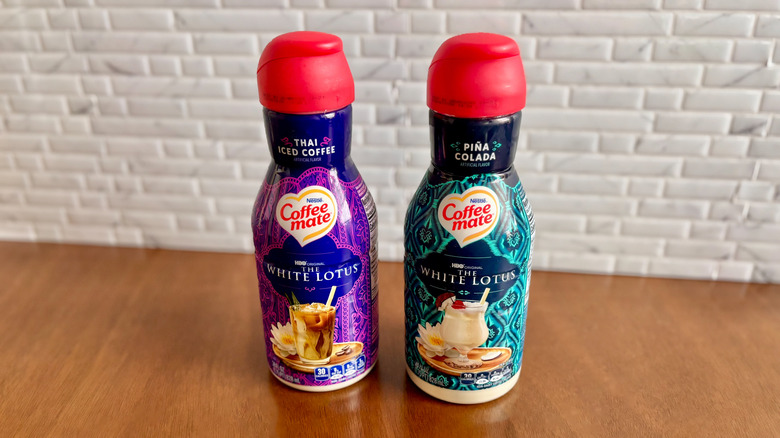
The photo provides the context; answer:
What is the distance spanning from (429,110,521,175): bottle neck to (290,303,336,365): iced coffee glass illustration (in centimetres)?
23

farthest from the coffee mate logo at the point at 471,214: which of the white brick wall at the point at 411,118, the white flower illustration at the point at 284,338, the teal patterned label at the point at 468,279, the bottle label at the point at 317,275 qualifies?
the white brick wall at the point at 411,118

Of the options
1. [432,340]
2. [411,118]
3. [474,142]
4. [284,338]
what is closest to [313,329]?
[284,338]

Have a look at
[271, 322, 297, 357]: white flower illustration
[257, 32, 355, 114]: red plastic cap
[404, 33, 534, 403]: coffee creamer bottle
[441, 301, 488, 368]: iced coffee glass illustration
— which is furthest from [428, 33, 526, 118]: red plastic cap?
[271, 322, 297, 357]: white flower illustration

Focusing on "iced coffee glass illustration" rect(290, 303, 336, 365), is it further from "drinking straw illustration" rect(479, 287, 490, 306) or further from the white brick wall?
the white brick wall

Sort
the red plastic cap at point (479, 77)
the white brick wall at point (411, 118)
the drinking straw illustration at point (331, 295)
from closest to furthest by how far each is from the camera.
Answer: the red plastic cap at point (479, 77) → the drinking straw illustration at point (331, 295) → the white brick wall at point (411, 118)

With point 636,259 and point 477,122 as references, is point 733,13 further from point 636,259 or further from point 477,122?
point 477,122

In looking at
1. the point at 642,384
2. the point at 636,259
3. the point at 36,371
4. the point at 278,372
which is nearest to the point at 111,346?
the point at 36,371

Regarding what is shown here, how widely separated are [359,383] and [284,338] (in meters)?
0.13

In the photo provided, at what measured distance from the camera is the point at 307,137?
70 cm

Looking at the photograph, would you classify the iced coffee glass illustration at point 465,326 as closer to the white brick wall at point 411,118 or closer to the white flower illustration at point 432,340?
the white flower illustration at point 432,340

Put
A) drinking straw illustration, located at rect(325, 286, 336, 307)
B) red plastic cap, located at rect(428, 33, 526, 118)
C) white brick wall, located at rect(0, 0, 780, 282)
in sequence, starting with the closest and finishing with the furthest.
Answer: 1. red plastic cap, located at rect(428, 33, 526, 118)
2. drinking straw illustration, located at rect(325, 286, 336, 307)
3. white brick wall, located at rect(0, 0, 780, 282)

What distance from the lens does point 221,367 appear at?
877 millimetres

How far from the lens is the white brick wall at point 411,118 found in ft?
3.15

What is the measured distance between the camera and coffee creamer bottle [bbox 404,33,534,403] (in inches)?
25.8
